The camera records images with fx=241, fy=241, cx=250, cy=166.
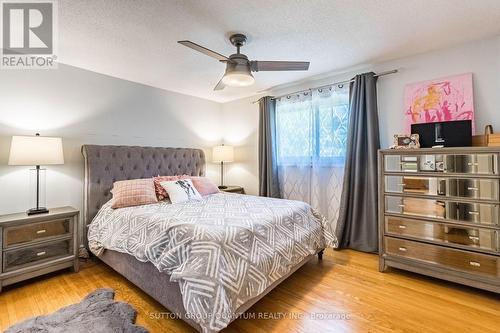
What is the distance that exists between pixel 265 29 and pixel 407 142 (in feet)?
6.07

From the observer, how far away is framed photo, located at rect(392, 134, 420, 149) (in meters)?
2.49

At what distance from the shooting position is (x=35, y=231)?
2.34 meters

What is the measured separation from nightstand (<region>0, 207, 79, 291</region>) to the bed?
24 cm

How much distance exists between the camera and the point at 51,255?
95.7 inches

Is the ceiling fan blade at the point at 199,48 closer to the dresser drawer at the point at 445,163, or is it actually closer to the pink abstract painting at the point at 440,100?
the dresser drawer at the point at 445,163

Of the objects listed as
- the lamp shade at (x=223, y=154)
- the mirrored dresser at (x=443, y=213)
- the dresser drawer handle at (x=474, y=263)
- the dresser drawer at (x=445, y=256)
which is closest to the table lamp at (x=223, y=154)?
the lamp shade at (x=223, y=154)

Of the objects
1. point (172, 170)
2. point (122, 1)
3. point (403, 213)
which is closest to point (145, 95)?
point (172, 170)

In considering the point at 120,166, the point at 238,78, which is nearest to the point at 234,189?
the point at 120,166

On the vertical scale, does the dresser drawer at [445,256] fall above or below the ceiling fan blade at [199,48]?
below

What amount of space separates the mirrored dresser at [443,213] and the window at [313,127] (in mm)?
885

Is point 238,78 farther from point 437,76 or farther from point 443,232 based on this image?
point 443,232

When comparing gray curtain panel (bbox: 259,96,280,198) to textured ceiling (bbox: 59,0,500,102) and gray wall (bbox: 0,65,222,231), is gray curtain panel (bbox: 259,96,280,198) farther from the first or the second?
gray wall (bbox: 0,65,222,231)

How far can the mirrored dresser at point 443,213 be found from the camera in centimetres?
204

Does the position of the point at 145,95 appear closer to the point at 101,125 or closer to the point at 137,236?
the point at 101,125
